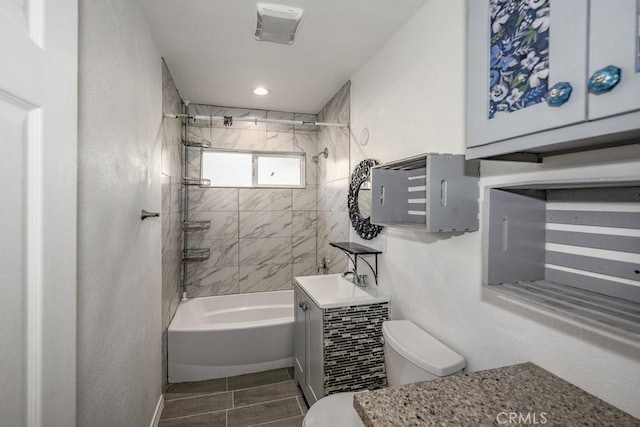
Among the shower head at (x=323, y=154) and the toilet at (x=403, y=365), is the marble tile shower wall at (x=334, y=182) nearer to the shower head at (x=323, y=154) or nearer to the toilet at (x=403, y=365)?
the shower head at (x=323, y=154)

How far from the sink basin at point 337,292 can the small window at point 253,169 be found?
152 centimetres

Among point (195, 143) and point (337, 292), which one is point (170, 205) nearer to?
point (195, 143)

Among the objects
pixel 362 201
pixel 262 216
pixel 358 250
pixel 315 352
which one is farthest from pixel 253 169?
pixel 315 352

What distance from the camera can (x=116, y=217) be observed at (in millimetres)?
1294

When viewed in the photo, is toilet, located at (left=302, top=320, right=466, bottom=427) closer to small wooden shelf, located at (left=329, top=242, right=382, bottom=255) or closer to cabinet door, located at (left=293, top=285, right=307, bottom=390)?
small wooden shelf, located at (left=329, top=242, right=382, bottom=255)

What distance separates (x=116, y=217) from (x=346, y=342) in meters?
1.38

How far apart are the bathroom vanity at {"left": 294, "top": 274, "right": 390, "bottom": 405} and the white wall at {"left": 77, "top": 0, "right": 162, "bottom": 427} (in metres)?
0.99

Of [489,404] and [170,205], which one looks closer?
[489,404]

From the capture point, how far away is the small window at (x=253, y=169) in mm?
Result: 3355

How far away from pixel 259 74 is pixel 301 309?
1.90 meters

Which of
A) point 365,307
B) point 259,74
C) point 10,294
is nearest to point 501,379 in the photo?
point 365,307

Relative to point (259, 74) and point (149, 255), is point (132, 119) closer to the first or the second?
point (149, 255)

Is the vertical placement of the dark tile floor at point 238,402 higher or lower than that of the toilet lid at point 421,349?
lower

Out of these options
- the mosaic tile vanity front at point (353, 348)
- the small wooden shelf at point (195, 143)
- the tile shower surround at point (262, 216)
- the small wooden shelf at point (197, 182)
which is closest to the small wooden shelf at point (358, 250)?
the mosaic tile vanity front at point (353, 348)
